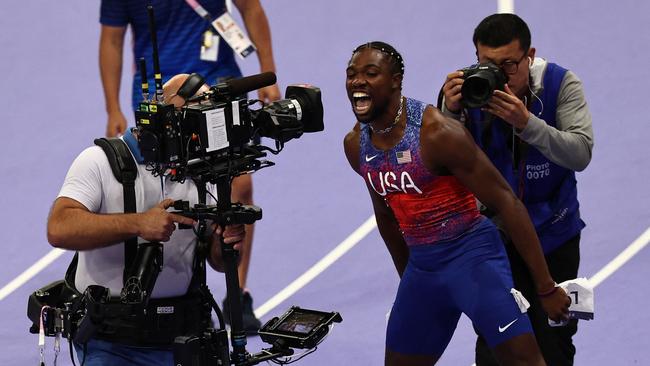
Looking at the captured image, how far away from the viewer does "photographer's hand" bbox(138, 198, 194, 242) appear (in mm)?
5824

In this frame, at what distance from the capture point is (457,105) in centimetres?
638

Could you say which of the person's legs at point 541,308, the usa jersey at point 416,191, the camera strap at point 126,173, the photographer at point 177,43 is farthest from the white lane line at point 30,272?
the person's legs at point 541,308

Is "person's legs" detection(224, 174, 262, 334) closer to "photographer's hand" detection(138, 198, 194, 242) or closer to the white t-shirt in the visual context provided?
the white t-shirt

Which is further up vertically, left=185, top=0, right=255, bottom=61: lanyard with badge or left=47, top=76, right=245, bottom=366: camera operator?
left=185, top=0, right=255, bottom=61: lanyard with badge

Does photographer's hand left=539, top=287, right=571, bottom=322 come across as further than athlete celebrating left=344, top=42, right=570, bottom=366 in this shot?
Yes

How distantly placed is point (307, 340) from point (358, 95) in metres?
1.11

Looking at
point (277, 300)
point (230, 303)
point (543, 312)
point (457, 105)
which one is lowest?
point (277, 300)

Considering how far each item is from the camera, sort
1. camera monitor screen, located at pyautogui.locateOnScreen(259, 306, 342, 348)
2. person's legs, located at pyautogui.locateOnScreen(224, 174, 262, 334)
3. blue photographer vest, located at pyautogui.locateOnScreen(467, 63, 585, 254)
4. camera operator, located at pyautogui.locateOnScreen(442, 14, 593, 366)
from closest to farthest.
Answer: camera monitor screen, located at pyautogui.locateOnScreen(259, 306, 342, 348), camera operator, located at pyautogui.locateOnScreen(442, 14, 593, 366), blue photographer vest, located at pyautogui.locateOnScreen(467, 63, 585, 254), person's legs, located at pyautogui.locateOnScreen(224, 174, 262, 334)

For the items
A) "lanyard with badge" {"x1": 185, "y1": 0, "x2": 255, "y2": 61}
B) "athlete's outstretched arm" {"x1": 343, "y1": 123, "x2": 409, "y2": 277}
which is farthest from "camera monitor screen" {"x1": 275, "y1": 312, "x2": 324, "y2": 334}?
"lanyard with badge" {"x1": 185, "y1": 0, "x2": 255, "y2": 61}

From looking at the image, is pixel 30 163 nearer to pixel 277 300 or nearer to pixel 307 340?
pixel 277 300

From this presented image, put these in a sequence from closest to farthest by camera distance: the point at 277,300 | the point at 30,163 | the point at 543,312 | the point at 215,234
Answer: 1. the point at 215,234
2. the point at 543,312
3. the point at 277,300
4. the point at 30,163

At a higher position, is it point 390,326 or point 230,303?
point 230,303

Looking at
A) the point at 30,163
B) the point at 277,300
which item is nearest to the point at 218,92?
the point at 277,300

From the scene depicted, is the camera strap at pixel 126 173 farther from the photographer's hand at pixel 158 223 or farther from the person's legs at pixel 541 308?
the person's legs at pixel 541 308
